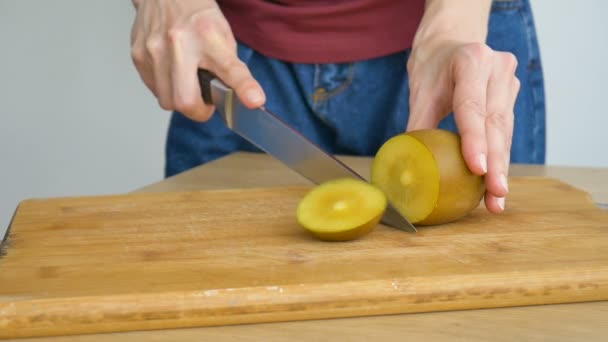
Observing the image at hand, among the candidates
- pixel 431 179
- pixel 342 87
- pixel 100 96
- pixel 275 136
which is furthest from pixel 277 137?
pixel 100 96

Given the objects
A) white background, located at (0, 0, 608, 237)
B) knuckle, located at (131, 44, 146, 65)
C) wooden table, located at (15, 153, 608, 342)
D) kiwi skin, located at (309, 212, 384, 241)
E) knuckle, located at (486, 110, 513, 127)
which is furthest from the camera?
white background, located at (0, 0, 608, 237)

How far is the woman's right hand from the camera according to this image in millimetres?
1152

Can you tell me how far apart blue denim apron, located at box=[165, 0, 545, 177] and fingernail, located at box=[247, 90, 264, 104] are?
374mm

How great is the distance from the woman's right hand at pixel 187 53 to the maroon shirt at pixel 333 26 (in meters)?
0.19

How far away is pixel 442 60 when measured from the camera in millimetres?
1147

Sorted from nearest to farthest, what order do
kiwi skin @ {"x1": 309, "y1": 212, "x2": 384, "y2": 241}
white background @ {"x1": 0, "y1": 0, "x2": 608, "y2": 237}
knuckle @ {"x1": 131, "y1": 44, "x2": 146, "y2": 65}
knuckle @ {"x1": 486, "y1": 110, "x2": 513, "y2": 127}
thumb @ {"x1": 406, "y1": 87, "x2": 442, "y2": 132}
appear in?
kiwi skin @ {"x1": 309, "y1": 212, "x2": 384, "y2": 241}
knuckle @ {"x1": 486, "y1": 110, "x2": 513, "y2": 127}
thumb @ {"x1": 406, "y1": 87, "x2": 442, "y2": 132}
knuckle @ {"x1": 131, "y1": 44, "x2": 146, "y2": 65}
white background @ {"x1": 0, "y1": 0, "x2": 608, "y2": 237}

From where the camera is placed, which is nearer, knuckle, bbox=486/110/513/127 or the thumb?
knuckle, bbox=486/110/513/127

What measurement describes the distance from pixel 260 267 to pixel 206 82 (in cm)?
42

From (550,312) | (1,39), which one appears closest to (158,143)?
(1,39)

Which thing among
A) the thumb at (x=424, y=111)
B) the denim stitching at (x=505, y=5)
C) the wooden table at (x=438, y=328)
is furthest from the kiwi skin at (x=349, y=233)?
the denim stitching at (x=505, y=5)

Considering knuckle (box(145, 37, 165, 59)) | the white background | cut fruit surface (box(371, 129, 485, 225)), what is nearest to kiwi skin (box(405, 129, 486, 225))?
cut fruit surface (box(371, 129, 485, 225))

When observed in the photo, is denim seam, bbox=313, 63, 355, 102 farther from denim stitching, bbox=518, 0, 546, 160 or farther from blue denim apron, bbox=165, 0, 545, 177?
denim stitching, bbox=518, 0, 546, 160

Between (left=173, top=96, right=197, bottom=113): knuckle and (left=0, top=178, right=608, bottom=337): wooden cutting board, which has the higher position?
(left=173, top=96, right=197, bottom=113): knuckle

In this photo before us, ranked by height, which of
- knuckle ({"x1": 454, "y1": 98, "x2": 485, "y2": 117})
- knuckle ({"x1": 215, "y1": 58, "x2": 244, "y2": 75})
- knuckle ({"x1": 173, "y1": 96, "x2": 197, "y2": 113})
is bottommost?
knuckle ({"x1": 173, "y1": 96, "x2": 197, "y2": 113})
